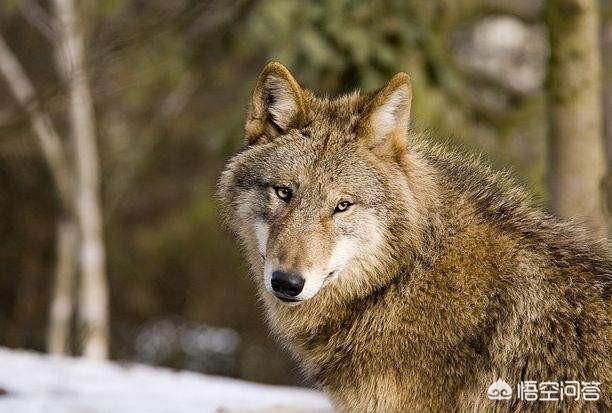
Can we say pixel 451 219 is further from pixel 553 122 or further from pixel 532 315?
pixel 553 122

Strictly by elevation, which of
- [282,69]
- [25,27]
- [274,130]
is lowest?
[274,130]

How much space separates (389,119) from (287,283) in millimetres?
925

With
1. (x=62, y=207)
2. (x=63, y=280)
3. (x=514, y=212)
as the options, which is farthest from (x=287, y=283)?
(x=62, y=207)

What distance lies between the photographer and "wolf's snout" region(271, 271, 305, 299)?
3.83 metres

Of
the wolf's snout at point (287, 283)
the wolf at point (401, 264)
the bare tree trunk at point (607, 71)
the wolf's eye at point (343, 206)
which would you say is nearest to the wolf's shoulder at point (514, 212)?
the wolf at point (401, 264)

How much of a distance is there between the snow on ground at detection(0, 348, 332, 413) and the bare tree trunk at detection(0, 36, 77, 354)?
788cm

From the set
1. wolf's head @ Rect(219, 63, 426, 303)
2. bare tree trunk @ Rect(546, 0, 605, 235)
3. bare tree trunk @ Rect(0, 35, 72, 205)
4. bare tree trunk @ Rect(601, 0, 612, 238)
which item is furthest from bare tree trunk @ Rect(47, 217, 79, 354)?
wolf's head @ Rect(219, 63, 426, 303)

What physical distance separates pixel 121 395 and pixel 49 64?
500 inches

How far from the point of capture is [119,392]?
639 centimetres

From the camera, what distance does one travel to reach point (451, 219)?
4141 millimetres

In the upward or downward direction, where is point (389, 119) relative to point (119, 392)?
upward

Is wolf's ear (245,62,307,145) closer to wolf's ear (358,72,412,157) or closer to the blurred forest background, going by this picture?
wolf's ear (358,72,412,157)

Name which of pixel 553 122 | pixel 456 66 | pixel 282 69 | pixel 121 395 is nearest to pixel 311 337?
pixel 282 69

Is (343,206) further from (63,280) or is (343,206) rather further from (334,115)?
(63,280)
